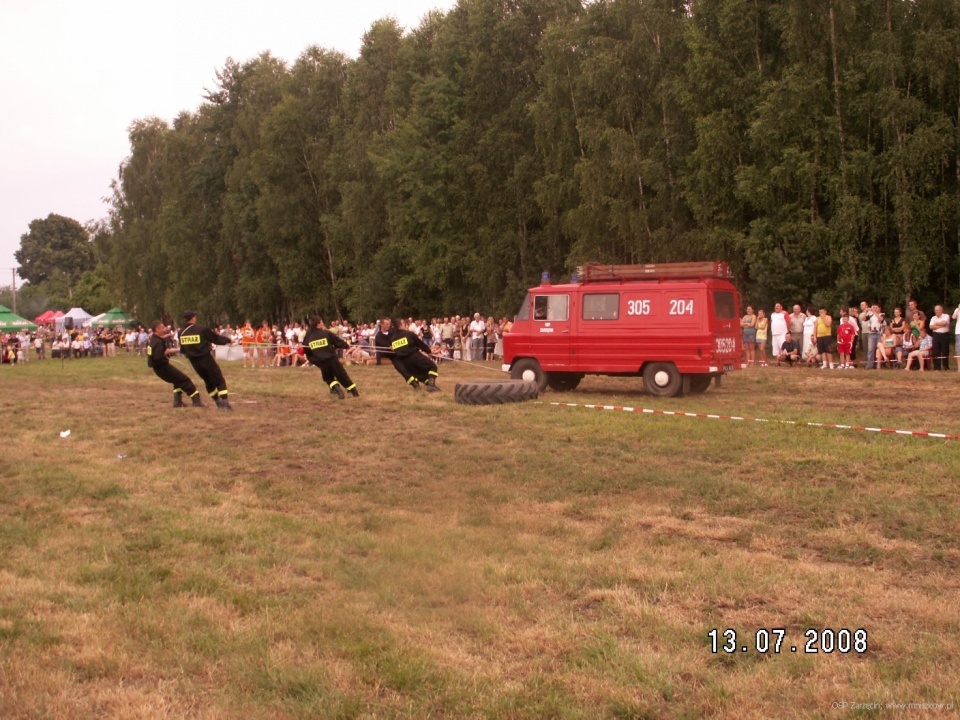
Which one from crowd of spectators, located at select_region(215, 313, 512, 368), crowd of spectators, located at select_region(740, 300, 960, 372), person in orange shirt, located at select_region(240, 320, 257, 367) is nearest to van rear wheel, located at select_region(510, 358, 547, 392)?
crowd of spectators, located at select_region(740, 300, 960, 372)

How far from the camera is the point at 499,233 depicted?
144 ft

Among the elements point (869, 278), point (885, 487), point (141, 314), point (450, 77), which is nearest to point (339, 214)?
point (450, 77)

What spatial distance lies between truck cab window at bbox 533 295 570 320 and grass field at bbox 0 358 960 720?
553cm

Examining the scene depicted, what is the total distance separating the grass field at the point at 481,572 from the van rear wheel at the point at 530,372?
5664 mm

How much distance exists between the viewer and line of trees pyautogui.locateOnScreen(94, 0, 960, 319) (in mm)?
29938

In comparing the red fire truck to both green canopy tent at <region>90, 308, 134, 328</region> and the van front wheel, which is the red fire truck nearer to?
the van front wheel

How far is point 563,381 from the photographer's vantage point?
66.5 feet

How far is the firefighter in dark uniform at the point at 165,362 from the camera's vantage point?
1820 cm

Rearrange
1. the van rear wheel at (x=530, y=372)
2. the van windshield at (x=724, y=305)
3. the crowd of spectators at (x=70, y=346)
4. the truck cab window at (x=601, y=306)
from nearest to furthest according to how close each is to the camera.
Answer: the van windshield at (x=724, y=305), the truck cab window at (x=601, y=306), the van rear wheel at (x=530, y=372), the crowd of spectators at (x=70, y=346)

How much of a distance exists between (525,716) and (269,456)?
824 cm

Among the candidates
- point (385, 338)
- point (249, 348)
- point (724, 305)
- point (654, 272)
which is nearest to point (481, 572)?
point (654, 272)

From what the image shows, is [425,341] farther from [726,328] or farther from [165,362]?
[726,328]

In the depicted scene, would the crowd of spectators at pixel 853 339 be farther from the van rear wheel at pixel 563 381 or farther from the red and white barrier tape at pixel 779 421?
the red and white barrier tape at pixel 779 421
